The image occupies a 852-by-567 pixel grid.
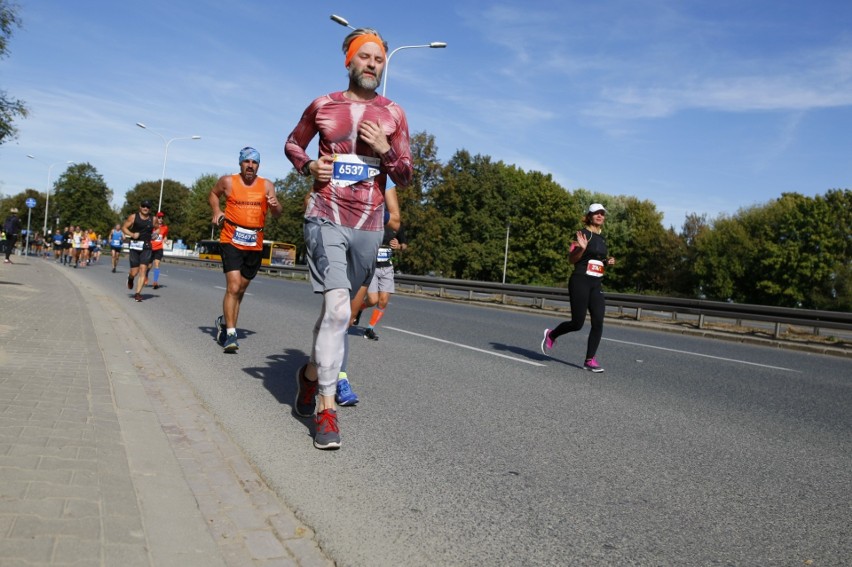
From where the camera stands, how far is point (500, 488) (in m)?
3.62

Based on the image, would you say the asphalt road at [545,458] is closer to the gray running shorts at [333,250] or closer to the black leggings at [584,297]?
the black leggings at [584,297]

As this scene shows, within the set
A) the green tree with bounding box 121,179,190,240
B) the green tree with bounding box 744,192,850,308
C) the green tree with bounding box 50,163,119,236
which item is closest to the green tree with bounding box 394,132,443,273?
the green tree with bounding box 744,192,850,308

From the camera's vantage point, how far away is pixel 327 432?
4.14 metres

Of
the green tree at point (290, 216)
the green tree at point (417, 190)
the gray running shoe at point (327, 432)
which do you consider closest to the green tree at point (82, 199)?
the green tree at point (290, 216)

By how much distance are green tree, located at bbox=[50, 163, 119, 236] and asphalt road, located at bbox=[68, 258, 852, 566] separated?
102 metres

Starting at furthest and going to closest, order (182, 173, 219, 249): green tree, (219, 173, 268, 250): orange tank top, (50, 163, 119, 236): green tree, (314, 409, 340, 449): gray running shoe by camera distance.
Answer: (182, 173, 219, 249): green tree, (50, 163, 119, 236): green tree, (219, 173, 268, 250): orange tank top, (314, 409, 340, 449): gray running shoe

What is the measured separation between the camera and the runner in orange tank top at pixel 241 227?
26.3 feet

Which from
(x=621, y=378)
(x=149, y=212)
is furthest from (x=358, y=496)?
(x=149, y=212)

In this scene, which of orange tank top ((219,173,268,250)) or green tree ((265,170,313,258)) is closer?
orange tank top ((219,173,268,250))

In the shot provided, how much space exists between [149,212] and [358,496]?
45.7 ft

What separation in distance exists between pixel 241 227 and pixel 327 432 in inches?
179

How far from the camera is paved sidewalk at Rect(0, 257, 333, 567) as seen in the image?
2.53 metres

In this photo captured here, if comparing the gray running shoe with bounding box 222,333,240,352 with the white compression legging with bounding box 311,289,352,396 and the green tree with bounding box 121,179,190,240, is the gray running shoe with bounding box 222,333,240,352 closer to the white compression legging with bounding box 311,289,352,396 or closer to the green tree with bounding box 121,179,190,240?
the white compression legging with bounding box 311,289,352,396

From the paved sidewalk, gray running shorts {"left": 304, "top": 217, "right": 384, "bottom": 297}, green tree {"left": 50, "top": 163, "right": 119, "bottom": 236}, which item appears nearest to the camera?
the paved sidewalk
